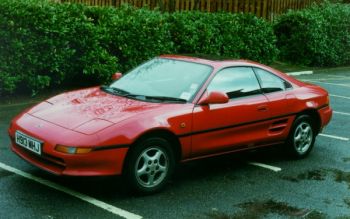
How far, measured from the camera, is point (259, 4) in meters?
18.6

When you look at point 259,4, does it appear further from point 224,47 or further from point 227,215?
point 227,215

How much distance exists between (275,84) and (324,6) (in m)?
13.7

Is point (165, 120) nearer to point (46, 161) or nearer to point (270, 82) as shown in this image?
point (46, 161)

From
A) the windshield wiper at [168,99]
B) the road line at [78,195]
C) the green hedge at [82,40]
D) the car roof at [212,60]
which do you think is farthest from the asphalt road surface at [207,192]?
the green hedge at [82,40]

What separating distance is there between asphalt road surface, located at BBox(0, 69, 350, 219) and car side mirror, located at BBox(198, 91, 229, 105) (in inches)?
37.3

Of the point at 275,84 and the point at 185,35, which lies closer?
the point at 275,84

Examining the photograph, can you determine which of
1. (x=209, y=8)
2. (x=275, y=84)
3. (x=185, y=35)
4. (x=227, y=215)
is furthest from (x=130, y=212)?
(x=209, y=8)

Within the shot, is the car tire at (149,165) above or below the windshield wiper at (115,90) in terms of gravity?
below

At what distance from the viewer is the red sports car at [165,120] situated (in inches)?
217

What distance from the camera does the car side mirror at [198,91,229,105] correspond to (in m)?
6.25

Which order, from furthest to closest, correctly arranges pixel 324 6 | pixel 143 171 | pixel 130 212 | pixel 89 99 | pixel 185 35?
pixel 324 6
pixel 185 35
pixel 89 99
pixel 143 171
pixel 130 212

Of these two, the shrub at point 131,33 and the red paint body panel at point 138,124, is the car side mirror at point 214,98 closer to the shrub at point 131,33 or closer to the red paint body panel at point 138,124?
the red paint body panel at point 138,124

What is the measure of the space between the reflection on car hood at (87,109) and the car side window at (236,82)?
2.98ft

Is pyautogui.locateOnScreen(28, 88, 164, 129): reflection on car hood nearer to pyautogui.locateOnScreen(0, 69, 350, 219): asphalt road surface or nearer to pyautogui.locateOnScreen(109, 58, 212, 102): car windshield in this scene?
pyautogui.locateOnScreen(109, 58, 212, 102): car windshield
